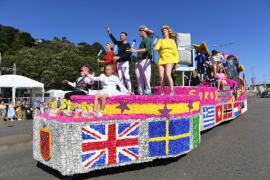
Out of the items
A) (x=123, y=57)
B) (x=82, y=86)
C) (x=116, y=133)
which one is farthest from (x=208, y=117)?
(x=116, y=133)

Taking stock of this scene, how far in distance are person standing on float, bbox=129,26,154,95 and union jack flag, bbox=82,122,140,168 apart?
2.96 m

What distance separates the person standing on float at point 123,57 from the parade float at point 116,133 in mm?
2271

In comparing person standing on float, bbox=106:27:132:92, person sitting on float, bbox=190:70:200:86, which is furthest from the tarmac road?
person sitting on float, bbox=190:70:200:86

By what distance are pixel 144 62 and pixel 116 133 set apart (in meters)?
3.49

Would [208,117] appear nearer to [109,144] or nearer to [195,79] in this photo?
[195,79]

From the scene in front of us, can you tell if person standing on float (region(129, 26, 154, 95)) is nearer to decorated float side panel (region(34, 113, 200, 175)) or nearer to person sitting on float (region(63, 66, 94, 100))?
person sitting on float (region(63, 66, 94, 100))

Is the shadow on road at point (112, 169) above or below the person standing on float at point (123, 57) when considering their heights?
below

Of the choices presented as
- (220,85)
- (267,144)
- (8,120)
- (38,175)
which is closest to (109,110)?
(38,175)

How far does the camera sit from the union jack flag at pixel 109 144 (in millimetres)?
5590

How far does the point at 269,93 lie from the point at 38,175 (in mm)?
65224

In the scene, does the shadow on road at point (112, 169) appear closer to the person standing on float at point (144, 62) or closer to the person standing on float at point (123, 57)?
the person standing on float at point (144, 62)

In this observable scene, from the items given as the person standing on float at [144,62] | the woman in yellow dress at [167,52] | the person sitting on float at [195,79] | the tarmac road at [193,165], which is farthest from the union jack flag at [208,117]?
the person sitting on float at [195,79]

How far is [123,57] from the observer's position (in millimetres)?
9555

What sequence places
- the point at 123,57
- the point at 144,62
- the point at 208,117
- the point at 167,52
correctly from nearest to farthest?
1. the point at 167,52
2. the point at 144,62
3. the point at 123,57
4. the point at 208,117
